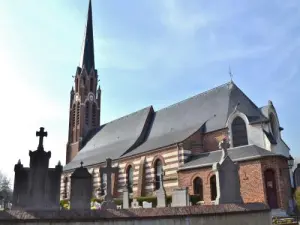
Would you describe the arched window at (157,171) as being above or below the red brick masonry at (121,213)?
above

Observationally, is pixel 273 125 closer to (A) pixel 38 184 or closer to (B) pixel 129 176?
(B) pixel 129 176

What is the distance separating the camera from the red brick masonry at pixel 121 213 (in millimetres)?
6371

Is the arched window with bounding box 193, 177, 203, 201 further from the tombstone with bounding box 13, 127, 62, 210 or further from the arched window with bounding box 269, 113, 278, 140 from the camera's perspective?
the tombstone with bounding box 13, 127, 62, 210

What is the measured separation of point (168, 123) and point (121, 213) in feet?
71.7

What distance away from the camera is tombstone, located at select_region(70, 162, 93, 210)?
852 centimetres

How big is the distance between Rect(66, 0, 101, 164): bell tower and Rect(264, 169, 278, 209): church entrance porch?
2790 cm

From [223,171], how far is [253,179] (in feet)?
32.1

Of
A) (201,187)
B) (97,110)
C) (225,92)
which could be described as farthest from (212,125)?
(97,110)

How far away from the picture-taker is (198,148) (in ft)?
76.7

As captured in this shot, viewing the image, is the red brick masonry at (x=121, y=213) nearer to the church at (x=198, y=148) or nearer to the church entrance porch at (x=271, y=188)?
the church at (x=198, y=148)

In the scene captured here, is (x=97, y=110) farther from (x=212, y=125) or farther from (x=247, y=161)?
(x=247, y=161)

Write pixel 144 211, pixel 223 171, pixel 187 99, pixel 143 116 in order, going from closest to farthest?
pixel 144 211, pixel 223 171, pixel 187 99, pixel 143 116

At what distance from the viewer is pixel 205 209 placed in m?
7.71

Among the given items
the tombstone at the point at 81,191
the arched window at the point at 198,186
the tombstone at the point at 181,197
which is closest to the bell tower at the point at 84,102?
the arched window at the point at 198,186
